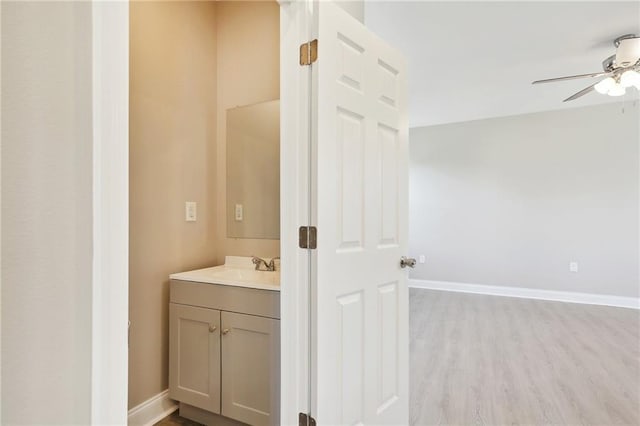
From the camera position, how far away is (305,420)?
1.44 metres

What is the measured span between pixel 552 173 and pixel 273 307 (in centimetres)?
492

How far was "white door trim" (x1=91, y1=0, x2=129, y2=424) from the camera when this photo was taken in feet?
2.01

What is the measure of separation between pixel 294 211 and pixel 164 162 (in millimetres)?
1089

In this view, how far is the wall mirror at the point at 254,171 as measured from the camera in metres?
2.26

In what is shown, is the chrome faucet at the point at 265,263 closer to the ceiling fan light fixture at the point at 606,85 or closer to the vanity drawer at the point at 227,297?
the vanity drawer at the point at 227,297

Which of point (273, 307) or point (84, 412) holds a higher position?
point (84, 412)

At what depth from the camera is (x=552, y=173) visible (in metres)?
4.96

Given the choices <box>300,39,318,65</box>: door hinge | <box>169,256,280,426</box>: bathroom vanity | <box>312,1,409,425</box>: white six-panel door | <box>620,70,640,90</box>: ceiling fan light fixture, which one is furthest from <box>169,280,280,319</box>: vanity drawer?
<box>620,70,640,90</box>: ceiling fan light fixture

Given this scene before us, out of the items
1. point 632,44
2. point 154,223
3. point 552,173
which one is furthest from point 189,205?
point 552,173

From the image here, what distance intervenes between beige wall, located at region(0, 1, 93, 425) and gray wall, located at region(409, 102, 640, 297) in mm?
5641

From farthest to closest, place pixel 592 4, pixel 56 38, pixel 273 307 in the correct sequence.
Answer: pixel 592 4, pixel 273 307, pixel 56 38

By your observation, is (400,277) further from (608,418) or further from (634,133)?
(634,133)

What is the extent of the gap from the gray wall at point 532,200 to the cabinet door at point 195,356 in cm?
460

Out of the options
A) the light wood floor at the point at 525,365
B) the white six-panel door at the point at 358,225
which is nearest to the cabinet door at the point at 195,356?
the white six-panel door at the point at 358,225
